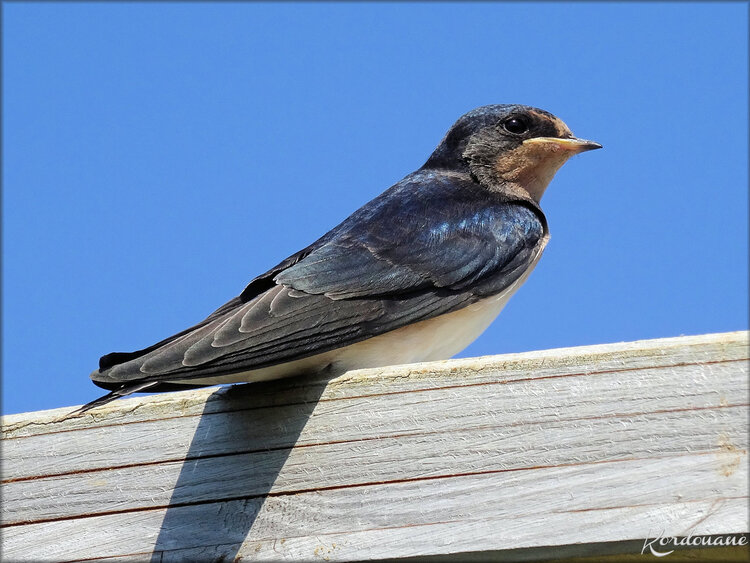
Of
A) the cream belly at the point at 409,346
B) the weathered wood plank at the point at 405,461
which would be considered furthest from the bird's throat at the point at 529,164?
the weathered wood plank at the point at 405,461

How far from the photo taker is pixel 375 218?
308 centimetres

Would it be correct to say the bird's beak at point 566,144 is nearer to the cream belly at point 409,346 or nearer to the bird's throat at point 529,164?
the bird's throat at point 529,164

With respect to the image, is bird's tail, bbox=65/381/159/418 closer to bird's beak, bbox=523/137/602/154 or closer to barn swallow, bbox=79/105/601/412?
barn swallow, bbox=79/105/601/412

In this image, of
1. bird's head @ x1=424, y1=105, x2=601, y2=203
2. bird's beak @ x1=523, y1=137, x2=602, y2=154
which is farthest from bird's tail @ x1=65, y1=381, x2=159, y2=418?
bird's beak @ x1=523, y1=137, x2=602, y2=154

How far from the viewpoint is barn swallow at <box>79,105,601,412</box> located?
90.6 inches

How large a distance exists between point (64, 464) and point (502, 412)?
1019 millimetres

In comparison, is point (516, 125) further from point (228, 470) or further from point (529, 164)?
point (228, 470)

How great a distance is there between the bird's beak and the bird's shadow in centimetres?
186

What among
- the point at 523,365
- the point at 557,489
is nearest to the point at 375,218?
the point at 523,365

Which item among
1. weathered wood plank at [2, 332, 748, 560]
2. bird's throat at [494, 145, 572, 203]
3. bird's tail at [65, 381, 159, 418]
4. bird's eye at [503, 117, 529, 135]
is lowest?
weathered wood plank at [2, 332, 748, 560]

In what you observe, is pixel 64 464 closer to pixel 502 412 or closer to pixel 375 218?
pixel 502 412

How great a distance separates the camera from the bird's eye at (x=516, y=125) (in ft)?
12.4

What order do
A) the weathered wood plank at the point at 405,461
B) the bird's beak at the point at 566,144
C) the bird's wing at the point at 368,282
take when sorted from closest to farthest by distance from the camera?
the weathered wood plank at the point at 405,461, the bird's wing at the point at 368,282, the bird's beak at the point at 566,144

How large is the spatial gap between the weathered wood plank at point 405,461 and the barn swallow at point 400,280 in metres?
0.10
